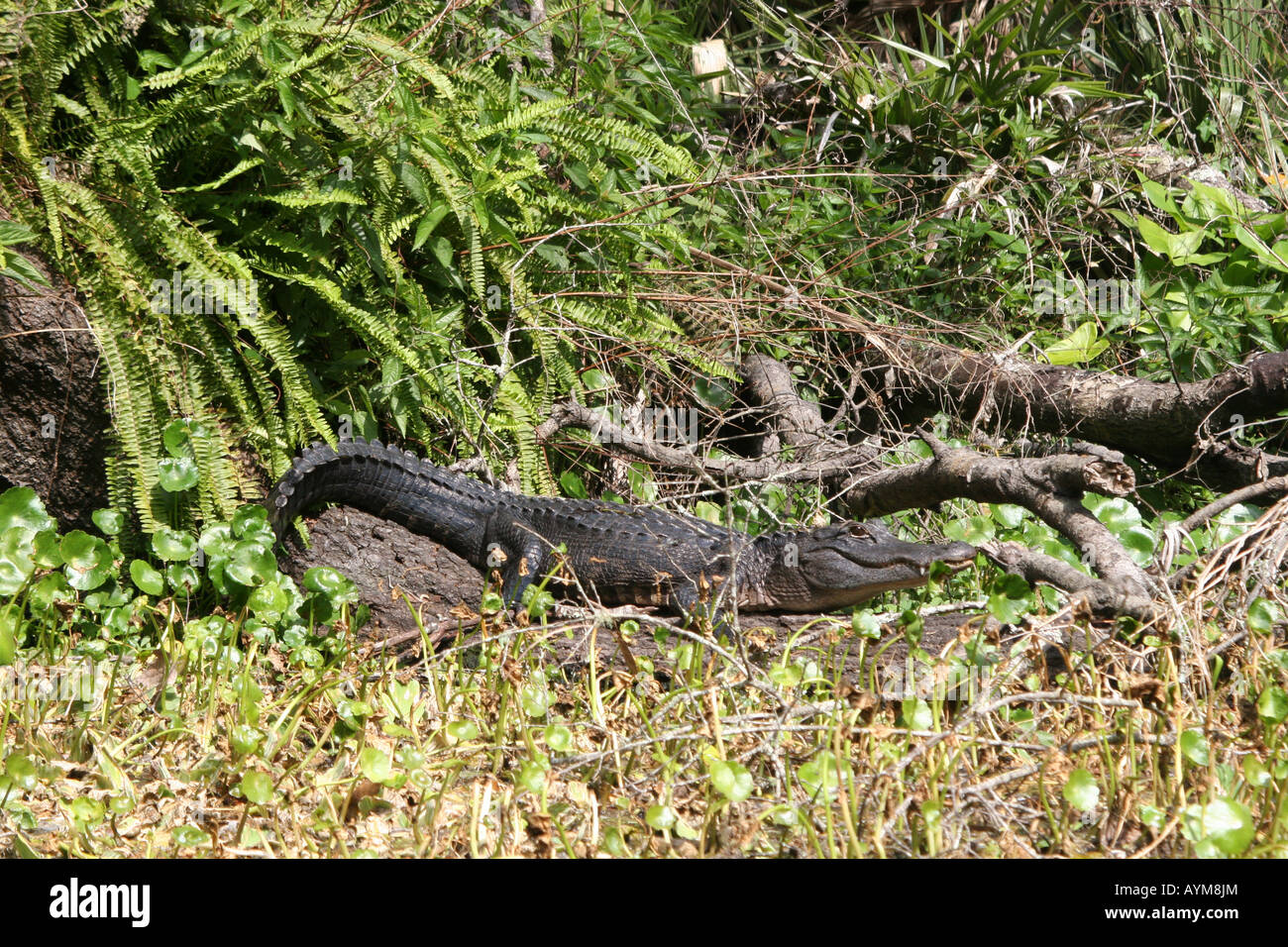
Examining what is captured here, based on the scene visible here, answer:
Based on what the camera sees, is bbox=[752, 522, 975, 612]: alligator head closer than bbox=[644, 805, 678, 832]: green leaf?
No

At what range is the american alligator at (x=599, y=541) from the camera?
3609mm

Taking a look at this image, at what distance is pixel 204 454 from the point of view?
3428 mm

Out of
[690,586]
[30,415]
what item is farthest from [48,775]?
[690,586]

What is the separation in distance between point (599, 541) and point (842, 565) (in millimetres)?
925

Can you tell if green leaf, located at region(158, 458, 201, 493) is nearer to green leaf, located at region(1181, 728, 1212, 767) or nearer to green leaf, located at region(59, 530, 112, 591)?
green leaf, located at region(59, 530, 112, 591)

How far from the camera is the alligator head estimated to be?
3428 mm

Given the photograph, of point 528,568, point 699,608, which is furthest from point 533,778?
Answer: point 528,568

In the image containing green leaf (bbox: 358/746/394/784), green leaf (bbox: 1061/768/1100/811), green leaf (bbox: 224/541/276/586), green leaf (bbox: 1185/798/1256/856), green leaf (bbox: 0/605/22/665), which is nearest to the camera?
green leaf (bbox: 1185/798/1256/856)

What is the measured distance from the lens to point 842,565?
11.8ft

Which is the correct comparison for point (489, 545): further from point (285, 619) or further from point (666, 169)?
point (666, 169)

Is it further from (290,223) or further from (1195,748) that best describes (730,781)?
(290,223)

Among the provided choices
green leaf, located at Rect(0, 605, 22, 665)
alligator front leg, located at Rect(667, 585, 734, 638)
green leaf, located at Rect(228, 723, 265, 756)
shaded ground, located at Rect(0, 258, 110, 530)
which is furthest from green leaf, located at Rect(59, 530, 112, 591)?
alligator front leg, located at Rect(667, 585, 734, 638)

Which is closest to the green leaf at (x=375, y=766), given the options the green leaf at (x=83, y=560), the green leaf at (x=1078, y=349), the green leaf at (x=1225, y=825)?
the green leaf at (x=83, y=560)

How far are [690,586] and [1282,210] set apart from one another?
4.02 m
